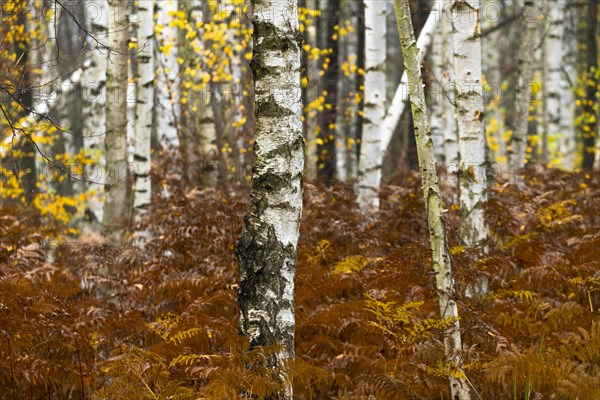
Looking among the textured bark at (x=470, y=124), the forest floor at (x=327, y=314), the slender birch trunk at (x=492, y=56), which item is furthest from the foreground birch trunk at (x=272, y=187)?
the slender birch trunk at (x=492, y=56)

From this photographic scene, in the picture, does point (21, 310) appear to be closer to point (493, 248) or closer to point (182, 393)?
point (182, 393)

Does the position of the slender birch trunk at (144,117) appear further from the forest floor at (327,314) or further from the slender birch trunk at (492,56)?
the slender birch trunk at (492,56)

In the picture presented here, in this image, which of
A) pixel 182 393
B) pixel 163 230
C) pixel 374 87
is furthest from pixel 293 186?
pixel 374 87

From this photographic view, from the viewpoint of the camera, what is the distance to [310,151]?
1698 centimetres

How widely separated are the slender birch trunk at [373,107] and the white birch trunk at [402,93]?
13.5 inches

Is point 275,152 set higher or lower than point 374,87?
lower

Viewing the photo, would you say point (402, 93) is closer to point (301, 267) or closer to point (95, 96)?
point (301, 267)

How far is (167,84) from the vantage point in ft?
34.8

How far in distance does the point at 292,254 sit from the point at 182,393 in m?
0.94

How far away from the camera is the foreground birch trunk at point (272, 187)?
359 cm

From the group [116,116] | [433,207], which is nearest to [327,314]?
[433,207]

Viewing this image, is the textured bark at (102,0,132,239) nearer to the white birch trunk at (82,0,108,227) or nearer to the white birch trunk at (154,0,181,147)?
the white birch trunk at (82,0,108,227)

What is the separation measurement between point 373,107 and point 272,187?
194 inches

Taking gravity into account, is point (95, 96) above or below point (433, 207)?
above
